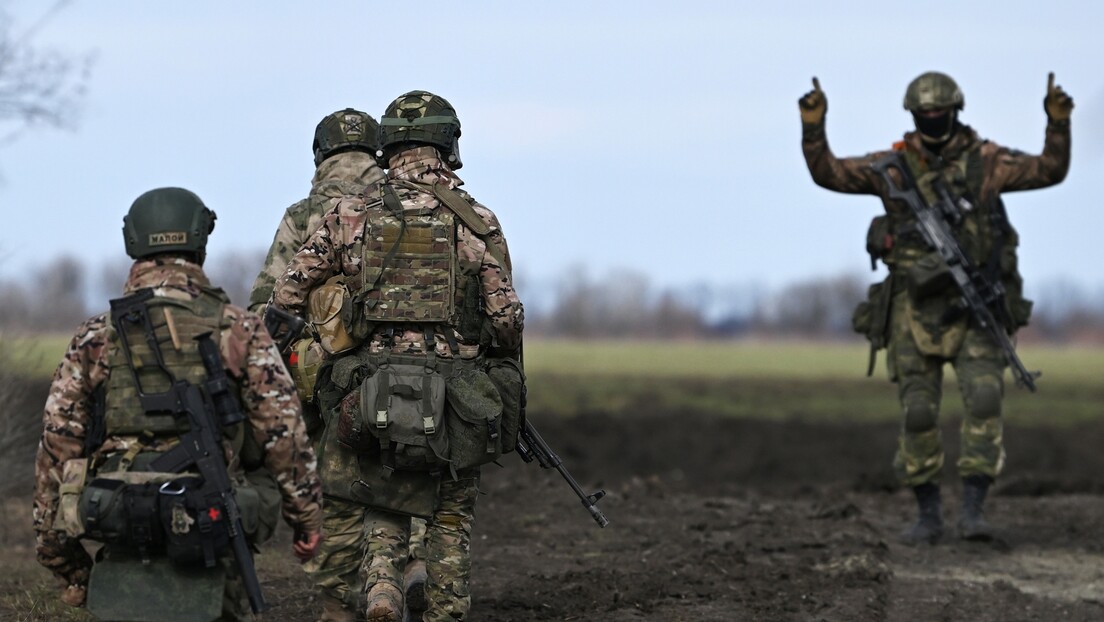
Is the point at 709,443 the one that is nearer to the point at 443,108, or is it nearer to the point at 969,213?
the point at 969,213

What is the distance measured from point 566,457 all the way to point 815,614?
11.2 metres

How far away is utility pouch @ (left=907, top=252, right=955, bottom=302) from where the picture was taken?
10.9 metres

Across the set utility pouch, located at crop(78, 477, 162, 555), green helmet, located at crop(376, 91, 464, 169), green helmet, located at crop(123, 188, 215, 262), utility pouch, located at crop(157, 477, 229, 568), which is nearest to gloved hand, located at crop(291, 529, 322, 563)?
utility pouch, located at crop(157, 477, 229, 568)

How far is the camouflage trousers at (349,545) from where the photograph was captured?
7590 mm

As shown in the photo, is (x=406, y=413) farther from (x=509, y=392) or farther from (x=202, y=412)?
(x=202, y=412)

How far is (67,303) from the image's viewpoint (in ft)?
47.7

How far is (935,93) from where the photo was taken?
35.7ft

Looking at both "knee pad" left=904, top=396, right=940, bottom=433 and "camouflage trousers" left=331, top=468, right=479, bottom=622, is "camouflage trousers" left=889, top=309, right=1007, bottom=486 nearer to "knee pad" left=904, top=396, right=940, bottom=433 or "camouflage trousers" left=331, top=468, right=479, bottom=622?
"knee pad" left=904, top=396, right=940, bottom=433

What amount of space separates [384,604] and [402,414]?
2.54ft

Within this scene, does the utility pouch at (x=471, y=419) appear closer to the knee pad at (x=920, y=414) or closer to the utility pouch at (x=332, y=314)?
the utility pouch at (x=332, y=314)

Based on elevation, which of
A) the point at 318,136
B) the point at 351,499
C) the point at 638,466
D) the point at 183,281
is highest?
the point at 318,136

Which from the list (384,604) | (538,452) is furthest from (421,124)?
(384,604)

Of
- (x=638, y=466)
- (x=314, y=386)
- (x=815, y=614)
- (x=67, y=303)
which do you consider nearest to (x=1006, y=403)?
(x=638, y=466)

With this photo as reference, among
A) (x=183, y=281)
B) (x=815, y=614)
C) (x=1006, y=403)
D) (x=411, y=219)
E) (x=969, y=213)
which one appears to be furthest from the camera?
(x=1006, y=403)
